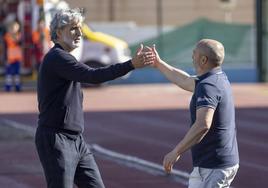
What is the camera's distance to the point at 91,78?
270 inches

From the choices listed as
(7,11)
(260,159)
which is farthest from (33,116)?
(7,11)

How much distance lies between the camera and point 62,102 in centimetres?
700

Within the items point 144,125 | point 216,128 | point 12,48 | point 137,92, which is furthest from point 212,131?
point 12,48

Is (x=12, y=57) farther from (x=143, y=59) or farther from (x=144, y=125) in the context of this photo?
(x=143, y=59)

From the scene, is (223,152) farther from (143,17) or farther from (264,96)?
(143,17)

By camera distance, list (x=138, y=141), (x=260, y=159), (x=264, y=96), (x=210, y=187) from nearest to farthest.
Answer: (x=210, y=187) → (x=260, y=159) → (x=138, y=141) → (x=264, y=96)

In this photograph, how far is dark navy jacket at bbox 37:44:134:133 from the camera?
693 centimetres

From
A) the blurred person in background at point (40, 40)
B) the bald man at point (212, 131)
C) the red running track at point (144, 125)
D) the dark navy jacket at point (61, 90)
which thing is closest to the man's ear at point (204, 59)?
the bald man at point (212, 131)

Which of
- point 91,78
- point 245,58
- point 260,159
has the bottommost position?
point 245,58

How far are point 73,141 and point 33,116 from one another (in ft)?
39.2

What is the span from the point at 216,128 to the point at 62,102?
129 centimetres

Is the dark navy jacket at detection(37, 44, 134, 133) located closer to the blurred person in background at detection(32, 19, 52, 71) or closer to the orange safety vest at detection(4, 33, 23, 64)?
the blurred person in background at detection(32, 19, 52, 71)

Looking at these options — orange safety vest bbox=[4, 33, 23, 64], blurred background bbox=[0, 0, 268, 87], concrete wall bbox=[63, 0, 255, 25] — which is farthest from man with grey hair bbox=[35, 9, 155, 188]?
concrete wall bbox=[63, 0, 255, 25]

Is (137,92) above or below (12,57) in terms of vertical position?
below
